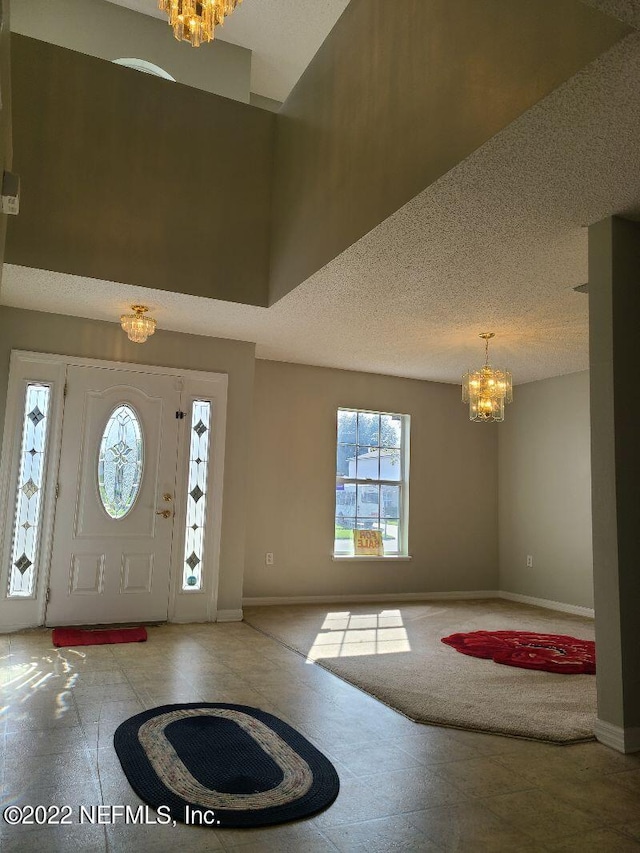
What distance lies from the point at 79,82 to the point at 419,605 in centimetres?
590

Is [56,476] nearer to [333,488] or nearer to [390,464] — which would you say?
[333,488]

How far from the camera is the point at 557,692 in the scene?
12.9 ft

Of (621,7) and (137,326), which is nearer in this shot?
(621,7)

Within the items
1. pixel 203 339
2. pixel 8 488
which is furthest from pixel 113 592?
pixel 203 339

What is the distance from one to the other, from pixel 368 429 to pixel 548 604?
2.87 m

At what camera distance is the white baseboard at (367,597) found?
6.78m

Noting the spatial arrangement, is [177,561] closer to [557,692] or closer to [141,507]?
[141,507]

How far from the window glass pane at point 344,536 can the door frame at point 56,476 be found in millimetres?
1848

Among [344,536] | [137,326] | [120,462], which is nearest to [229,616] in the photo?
[120,462]

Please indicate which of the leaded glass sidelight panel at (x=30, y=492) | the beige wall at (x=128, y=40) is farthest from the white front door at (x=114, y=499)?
the beige wall at (x=128, y=40)

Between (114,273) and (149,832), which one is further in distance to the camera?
(114,273)

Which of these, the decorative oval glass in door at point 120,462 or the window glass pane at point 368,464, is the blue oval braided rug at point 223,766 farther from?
the window glass pane at point 368,464

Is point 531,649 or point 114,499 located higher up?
point 114,499

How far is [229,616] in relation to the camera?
5906 millimetres
